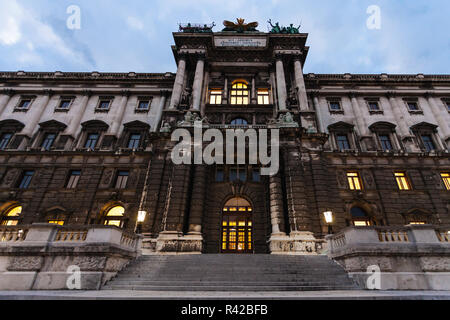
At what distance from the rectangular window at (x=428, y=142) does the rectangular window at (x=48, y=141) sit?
42035mm

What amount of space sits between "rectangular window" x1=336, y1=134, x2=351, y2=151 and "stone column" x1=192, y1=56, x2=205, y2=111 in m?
16.3

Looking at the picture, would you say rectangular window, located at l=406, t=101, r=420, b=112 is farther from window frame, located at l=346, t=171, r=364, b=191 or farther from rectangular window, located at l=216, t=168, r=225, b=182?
rectangular window, located at l=216, t=168, r=225, b=182

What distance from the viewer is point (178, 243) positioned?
16156 mm

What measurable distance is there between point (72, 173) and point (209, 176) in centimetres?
1453

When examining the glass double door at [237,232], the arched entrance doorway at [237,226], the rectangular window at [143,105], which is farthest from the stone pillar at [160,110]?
the glass double door at [237,232]

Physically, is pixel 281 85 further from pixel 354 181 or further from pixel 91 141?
pixel 91 141

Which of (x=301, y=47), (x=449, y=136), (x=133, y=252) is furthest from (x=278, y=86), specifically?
(x=133, y=252)

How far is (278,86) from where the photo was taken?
2480cm

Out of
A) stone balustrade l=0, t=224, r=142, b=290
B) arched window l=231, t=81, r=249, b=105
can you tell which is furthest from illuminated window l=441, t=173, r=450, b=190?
stone balustrade l=0, t=224, r=142, b=290

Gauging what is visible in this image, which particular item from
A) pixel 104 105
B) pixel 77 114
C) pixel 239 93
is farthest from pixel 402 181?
pixel 77 114

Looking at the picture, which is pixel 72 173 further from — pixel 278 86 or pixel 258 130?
pixel 278 86

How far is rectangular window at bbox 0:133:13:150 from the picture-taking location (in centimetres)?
2407

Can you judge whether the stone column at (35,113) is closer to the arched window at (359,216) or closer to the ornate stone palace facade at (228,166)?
the ornate stone palace facade at (228,166)

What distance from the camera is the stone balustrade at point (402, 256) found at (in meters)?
9.62
